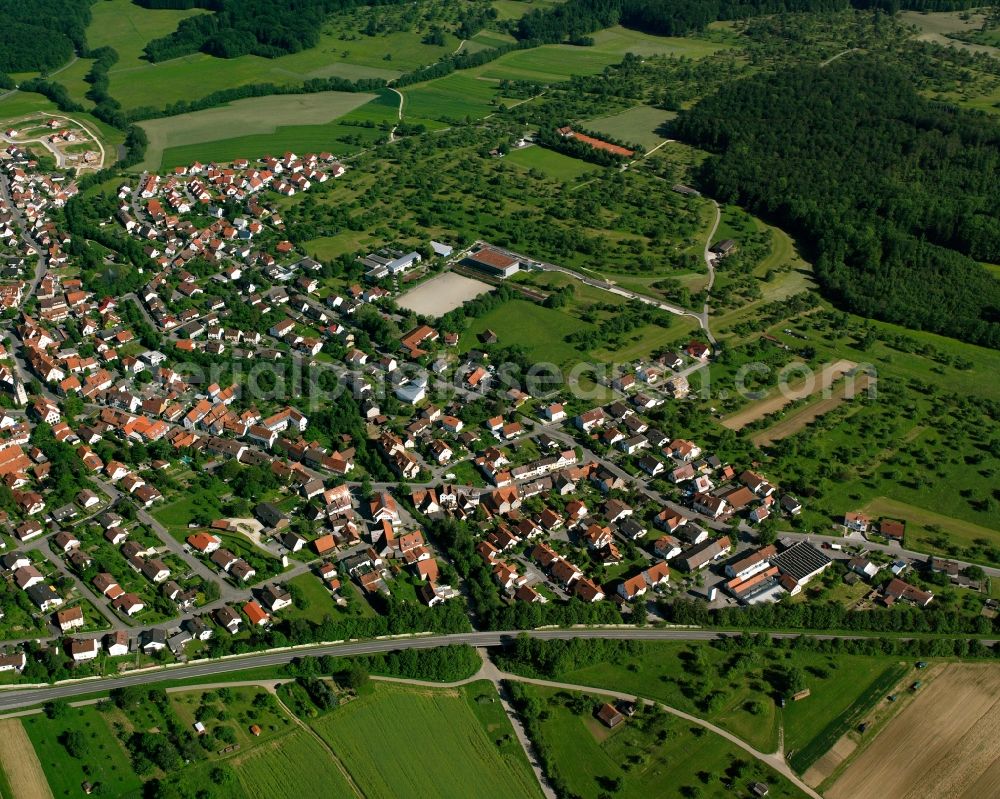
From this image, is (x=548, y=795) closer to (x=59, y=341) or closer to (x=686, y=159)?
(x=59, y=341)

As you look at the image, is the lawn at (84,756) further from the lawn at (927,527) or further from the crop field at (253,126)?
the crop field at (253,126)

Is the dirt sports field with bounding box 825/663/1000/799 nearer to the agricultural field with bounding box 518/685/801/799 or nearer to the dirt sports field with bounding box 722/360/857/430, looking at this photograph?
the agricultural field with bounding box 518/685/801/799

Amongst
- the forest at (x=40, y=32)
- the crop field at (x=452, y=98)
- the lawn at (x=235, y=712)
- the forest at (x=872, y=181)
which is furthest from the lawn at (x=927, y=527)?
the forest at (x=40, y=32)

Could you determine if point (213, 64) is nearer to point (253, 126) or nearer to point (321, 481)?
point (253, 126)

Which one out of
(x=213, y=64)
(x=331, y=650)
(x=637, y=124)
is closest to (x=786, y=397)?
(x=331, y=650)

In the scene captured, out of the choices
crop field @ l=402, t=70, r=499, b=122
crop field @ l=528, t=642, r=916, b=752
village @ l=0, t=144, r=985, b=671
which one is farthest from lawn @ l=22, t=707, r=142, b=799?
crop field @ l=402, t=70, r=499, b=122

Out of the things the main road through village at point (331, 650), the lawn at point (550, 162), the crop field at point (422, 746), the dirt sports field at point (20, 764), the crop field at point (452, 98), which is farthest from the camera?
the crop field at point (452, 98)
